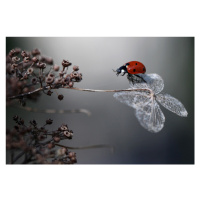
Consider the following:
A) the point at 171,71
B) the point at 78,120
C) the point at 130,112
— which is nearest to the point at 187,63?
the point at 171,71

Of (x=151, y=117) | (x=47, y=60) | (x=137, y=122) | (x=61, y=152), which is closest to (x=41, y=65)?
(x=47, y=60)

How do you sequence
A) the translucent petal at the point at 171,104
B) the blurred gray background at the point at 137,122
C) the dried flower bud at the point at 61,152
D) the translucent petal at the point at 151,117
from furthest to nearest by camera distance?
the blurred gray background at the point at 137,122
the translucent petal at the point at 171,104
the translucent petal at the point at 151,117
the dried flower bud at the point at 61,152

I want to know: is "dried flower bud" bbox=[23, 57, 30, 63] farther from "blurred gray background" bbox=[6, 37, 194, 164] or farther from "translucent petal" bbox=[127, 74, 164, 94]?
"blurred gray background" bbox=[6, 37, 194, 164]

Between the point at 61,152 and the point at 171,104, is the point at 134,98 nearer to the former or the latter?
the point at 171,104

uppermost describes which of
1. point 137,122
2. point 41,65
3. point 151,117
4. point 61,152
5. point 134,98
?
point 41,65

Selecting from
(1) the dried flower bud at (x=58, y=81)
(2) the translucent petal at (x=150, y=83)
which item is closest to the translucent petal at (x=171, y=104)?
(2) the translucent petal at (x=150, y=83)

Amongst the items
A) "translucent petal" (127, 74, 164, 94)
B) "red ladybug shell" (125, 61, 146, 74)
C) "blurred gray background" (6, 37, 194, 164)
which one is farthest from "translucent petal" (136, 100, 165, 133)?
"blurred gray background" (6, 37, 194, 164)

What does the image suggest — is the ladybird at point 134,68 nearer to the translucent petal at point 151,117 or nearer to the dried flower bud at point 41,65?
the translucent petal at point 151,117
